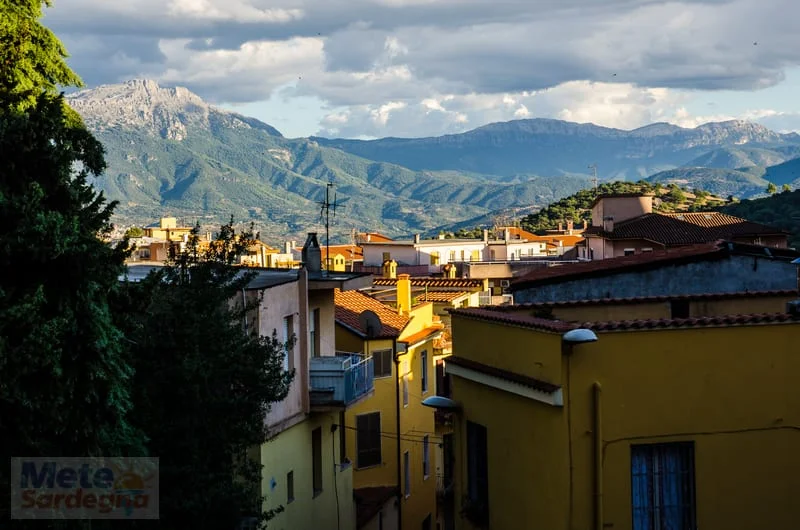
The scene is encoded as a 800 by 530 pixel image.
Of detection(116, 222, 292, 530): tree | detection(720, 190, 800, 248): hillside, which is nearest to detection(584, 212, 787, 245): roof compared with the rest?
detection(720, 190, 800, 248): hillside

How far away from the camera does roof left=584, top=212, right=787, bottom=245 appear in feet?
209

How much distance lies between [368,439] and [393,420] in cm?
137

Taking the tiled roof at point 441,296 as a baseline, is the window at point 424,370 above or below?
below

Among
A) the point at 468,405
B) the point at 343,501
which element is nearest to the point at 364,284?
the point at 343,501

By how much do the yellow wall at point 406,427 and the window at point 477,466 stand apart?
1388 centimetres

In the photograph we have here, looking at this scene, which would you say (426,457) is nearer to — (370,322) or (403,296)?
(403,296)

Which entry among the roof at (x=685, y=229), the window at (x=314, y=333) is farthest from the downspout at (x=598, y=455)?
the roof at (x=685, y=229)

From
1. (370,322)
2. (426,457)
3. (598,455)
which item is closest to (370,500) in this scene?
(370,322)

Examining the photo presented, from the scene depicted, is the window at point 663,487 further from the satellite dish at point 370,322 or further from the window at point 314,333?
the satellite dish at point 370,322

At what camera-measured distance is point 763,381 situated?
1298 cm

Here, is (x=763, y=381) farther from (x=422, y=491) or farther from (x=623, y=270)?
(x=422, y=491)

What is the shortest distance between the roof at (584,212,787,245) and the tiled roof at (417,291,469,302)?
670 inches

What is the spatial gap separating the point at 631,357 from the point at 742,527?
2.33 meters

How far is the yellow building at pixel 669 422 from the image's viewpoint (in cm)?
1272
